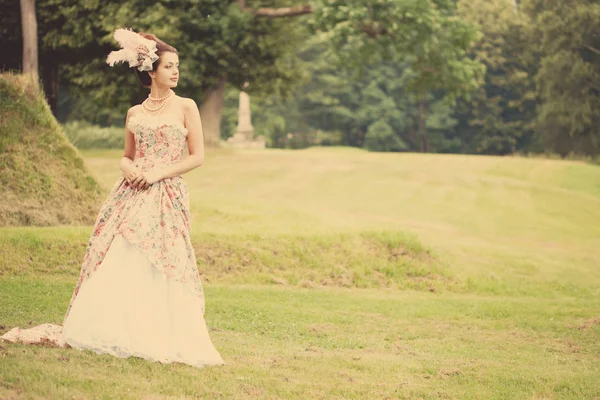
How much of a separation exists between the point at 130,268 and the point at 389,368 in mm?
2916

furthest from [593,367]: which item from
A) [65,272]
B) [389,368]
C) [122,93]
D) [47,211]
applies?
[122,93]

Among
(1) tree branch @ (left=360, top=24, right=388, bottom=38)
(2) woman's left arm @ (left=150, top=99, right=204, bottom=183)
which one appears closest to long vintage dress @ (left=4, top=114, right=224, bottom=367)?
(2) woman's left arm @ (left=150, top=99, right=204, bottom=183)

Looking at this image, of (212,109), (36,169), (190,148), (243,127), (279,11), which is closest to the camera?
(190,148)

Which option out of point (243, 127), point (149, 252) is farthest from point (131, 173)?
point (243, 127)

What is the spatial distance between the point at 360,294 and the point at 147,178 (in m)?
8.57

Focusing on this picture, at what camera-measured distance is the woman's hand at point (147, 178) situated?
297 inches

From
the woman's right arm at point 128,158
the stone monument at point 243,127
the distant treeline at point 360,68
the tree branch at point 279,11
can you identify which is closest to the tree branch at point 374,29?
the distant treeline at point 360,68

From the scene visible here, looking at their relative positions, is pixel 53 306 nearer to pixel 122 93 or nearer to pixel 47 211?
pixel 47 211

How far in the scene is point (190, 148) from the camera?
784cm

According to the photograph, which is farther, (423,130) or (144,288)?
(423,130)

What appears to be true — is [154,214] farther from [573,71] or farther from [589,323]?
[573,71]

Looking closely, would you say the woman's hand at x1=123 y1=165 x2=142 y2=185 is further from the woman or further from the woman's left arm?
the woman's left arm

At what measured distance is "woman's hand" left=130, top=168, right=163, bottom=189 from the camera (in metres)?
7.55

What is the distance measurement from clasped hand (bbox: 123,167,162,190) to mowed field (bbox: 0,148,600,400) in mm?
1510
